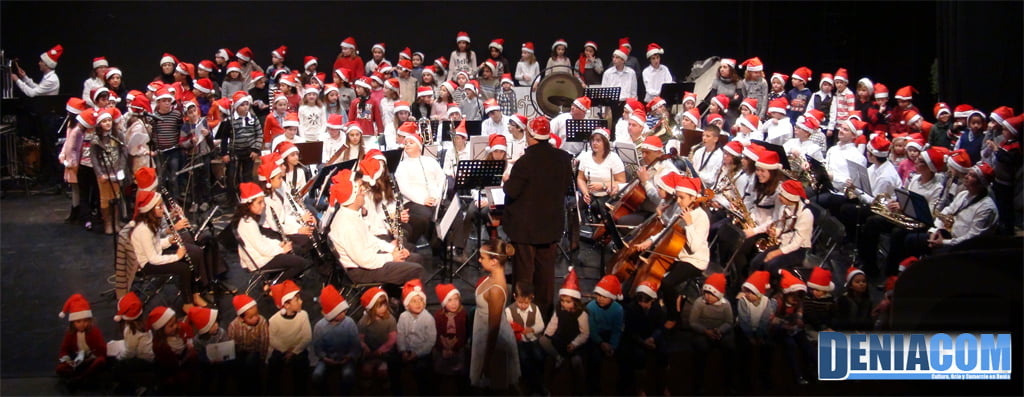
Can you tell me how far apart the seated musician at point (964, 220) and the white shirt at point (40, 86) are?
466 inches

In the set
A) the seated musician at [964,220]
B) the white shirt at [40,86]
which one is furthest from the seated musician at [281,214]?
the white shirt at [40,86]

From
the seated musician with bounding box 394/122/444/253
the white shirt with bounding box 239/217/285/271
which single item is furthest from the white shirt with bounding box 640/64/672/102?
the white shirt with bounding box 239/217/285/271

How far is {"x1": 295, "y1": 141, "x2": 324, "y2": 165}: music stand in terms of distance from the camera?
30.0 feet

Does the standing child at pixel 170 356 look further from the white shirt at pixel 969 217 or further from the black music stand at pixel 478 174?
the white shirt at pixel 969 217

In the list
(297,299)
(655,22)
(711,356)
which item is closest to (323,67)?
(655,22)

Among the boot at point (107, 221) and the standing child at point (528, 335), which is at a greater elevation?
the boot at point (107, 221)

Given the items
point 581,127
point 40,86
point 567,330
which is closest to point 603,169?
point 581,127

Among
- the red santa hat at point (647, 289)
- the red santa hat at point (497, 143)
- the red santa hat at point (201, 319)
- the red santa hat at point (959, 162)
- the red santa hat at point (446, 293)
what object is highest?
the red santa hat at point (497, 143)

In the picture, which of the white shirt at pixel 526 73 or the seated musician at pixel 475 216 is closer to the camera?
the seated musician at pixel 475 216

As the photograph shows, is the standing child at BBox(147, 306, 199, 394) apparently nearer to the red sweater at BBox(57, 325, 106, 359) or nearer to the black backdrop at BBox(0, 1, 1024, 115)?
Result: the red sweater at BBox(57, 325, 106, 359)

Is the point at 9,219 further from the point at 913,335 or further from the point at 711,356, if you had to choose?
the point at 913,335

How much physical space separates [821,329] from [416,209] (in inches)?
159

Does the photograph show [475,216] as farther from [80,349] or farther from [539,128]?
[80,349]

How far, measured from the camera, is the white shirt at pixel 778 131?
11125mm
